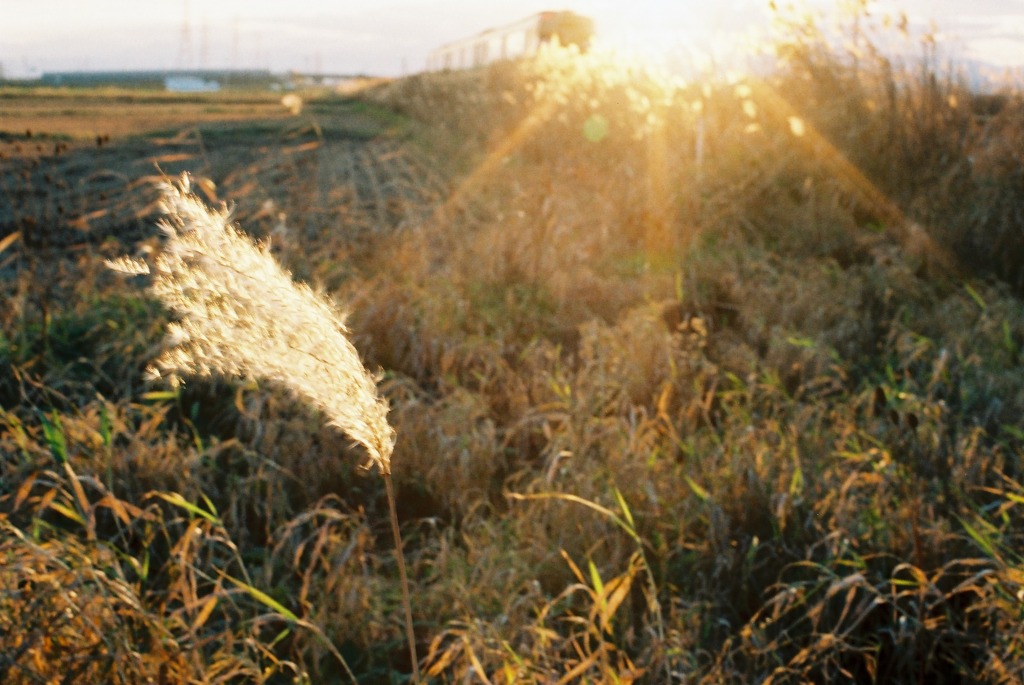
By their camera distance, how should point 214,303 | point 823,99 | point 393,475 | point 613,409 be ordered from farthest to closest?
point 823,99, point 613,409, point 393,475, point 214,303

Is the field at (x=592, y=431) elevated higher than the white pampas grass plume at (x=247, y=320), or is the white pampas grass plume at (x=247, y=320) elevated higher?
the white pampas grass plume at (x=247, y=320)

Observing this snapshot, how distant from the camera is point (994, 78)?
5.68 m

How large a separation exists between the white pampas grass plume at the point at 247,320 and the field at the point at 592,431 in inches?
3.1

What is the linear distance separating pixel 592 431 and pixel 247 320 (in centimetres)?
198

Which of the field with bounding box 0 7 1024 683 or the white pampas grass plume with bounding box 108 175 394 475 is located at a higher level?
the white pampas grass plume with bounding box 108 175 394 475

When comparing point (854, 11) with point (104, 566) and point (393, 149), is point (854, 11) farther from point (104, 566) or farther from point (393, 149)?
point (393, 149)

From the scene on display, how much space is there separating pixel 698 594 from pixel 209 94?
19.2 m

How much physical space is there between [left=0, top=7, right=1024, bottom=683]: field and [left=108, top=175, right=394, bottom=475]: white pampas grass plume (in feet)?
0.25

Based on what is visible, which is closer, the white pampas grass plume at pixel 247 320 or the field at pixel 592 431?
the white pampas grass plume at pixel 247 320

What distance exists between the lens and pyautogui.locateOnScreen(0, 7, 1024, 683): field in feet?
6.81

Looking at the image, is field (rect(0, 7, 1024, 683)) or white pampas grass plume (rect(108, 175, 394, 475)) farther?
field (rect(0, 7, 1024, 683))

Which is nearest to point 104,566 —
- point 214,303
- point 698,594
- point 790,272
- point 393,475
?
point 393,475

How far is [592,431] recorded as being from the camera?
9.96 feet

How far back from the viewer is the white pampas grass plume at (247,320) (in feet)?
3.80
